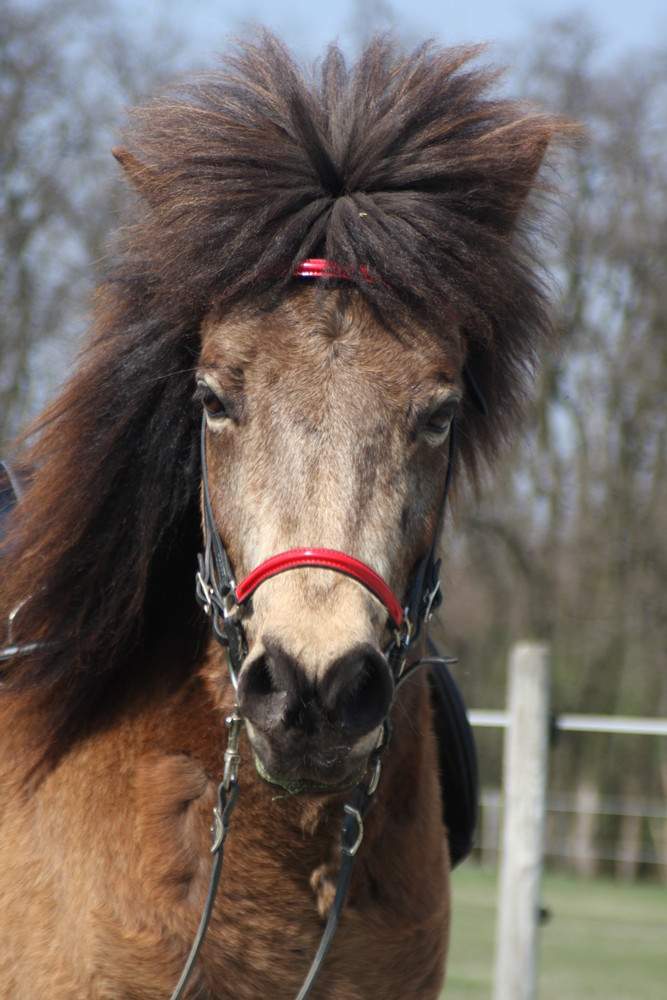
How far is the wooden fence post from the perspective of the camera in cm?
417

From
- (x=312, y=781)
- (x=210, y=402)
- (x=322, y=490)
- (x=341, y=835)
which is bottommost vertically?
(x=341, y=835)

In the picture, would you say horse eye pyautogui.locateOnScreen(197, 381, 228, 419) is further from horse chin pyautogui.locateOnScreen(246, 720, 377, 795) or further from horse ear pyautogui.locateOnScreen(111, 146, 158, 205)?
horse chin pyautogui.locateOnScreen(246, 720, 377, 795)

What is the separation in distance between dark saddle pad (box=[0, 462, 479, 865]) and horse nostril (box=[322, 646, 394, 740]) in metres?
1.40

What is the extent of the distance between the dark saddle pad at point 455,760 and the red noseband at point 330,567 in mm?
1328

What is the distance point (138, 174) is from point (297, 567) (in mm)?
1039

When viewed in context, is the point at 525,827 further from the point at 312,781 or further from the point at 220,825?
the point at 312,781

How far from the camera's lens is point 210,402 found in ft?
6.89

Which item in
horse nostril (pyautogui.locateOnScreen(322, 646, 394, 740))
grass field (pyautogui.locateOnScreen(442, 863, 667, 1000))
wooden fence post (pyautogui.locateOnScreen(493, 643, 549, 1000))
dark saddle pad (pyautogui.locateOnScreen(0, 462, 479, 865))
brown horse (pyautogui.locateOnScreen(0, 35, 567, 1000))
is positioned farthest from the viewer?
grass field (pyautogui.locateOnScreen(442, 863, 667, 1000))

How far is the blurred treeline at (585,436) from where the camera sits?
1612cm

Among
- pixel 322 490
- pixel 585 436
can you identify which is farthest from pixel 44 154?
pixel 322 490

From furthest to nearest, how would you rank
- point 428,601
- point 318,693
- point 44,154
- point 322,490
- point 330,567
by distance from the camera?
point 44,154
point 428,601
point 322,490
point 330,567
point 318,693

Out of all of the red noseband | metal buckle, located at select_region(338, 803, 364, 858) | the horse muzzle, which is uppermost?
the red noseband

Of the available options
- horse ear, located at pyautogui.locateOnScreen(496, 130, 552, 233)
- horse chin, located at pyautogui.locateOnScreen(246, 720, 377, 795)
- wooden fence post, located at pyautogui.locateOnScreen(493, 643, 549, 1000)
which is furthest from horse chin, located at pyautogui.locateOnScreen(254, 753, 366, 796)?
wooden fence post, located at pyautogui.locateOnScreen(493, 643, 549, 1000)

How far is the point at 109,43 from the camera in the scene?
16688 mm
